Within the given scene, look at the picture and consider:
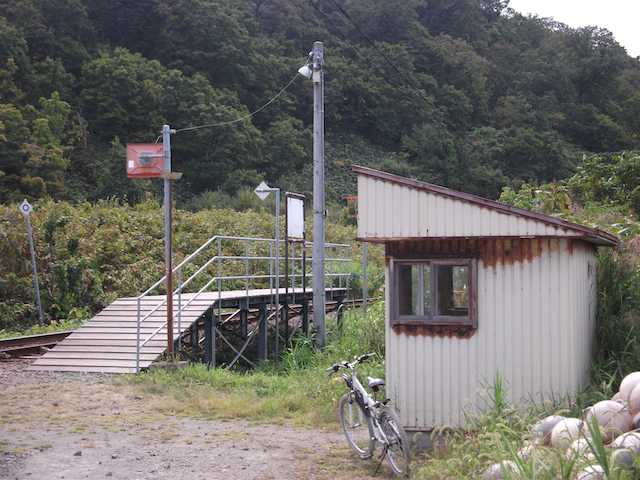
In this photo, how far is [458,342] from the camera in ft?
26.0

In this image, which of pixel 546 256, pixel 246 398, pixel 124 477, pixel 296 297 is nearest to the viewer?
pixel 124 477

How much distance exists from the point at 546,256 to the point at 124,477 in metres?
5.11

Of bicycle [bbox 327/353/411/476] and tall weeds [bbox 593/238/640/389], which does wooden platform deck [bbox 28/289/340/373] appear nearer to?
bicycle [bbox 327/353/411/476]

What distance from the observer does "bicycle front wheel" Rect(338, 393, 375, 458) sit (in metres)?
7.04

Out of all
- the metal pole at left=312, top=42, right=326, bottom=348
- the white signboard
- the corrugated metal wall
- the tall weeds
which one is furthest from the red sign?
the tall weeds

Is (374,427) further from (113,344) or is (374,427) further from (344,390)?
(113,344)

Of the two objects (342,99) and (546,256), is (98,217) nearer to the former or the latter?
(546,256)

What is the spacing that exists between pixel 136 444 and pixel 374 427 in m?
2.73

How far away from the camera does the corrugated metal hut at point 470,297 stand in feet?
25.1

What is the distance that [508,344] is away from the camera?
7.77 metres

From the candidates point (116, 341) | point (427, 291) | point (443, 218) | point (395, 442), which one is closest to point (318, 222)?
point (116, 341)

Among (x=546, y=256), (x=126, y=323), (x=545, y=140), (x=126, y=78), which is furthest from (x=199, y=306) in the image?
(x=545, y=140)

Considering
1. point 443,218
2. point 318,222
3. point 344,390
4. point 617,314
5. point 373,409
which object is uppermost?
point 318,222

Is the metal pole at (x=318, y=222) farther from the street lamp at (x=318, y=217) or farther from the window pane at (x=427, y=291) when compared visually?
the window pane at (x=427, y=291)
